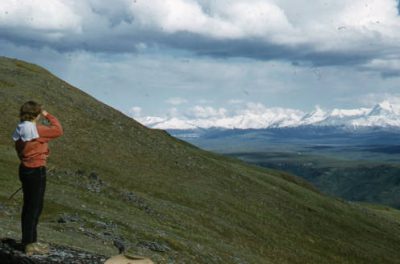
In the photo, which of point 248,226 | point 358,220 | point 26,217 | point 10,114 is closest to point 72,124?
point 10,114

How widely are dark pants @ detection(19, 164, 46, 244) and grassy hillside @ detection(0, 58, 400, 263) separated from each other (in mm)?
7231

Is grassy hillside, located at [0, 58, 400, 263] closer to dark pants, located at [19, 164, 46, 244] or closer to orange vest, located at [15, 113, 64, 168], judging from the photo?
dark pants, located at [19, 164, 46, 244]

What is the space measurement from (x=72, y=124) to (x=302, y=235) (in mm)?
38322

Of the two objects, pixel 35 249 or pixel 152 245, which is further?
pixel 152 245

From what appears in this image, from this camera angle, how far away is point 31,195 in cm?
1797

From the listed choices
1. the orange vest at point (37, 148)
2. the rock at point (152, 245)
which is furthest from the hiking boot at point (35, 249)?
the rock at point (152, 245)

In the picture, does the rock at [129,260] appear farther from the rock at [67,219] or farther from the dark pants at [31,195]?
the rock at [67,219]

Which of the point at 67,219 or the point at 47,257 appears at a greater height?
the point at 47,257

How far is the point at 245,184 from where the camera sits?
9288 centimetres

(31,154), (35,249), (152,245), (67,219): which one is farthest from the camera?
(152,245)

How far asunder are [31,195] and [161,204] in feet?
153

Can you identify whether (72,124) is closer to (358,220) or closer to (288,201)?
(288,201)

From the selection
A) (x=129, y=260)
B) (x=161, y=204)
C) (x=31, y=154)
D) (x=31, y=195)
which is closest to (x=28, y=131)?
(x=31, y=154)

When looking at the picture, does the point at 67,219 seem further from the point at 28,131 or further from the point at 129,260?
the point at 129,260
